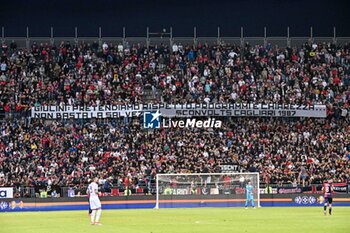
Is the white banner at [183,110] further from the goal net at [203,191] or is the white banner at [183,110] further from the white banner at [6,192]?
the goal net at [203,191]

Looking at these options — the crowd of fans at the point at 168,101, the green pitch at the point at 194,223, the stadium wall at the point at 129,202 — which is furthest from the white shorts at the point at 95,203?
the crowd of fans at the point at 168,101

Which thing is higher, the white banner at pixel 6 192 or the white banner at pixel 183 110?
the white banner at pixel 183 110

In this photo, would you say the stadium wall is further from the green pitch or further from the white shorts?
the white shorts

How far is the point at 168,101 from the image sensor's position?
66.0 m

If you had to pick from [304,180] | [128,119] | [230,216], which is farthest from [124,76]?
[230,216]

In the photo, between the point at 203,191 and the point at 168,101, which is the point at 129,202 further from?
the point at 168,101

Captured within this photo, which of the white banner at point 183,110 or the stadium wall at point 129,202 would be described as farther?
the white banner at point 183,110

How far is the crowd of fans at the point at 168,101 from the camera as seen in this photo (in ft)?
194

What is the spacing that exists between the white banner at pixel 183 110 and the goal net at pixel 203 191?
10660 mm

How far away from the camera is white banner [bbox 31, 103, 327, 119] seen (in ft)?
209

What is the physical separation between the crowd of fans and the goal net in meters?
3.08

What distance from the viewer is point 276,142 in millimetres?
62969
